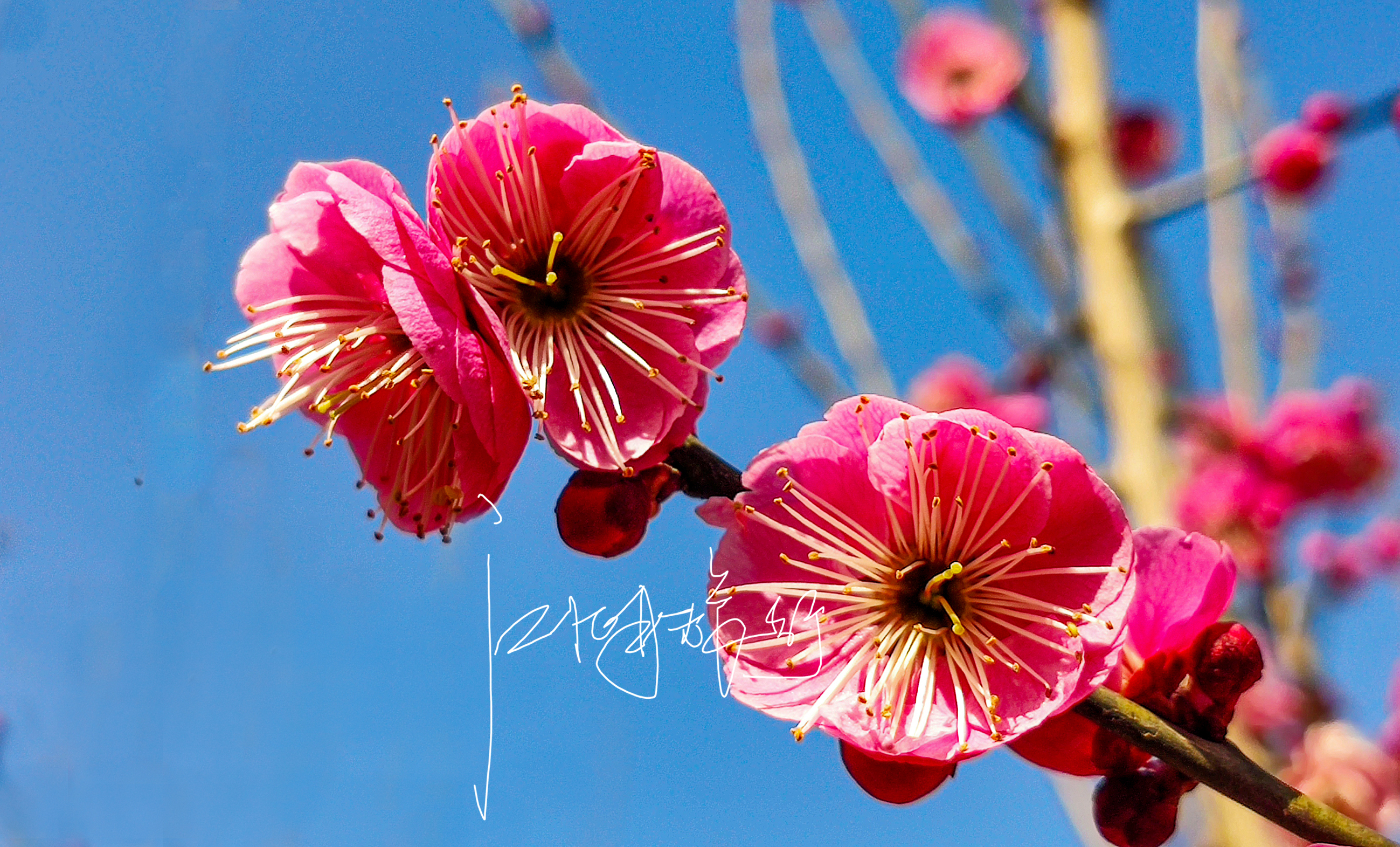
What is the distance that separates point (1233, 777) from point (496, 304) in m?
0.70

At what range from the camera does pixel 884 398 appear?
0.83 metres

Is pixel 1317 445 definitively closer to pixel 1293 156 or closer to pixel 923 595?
pixel 1293 156

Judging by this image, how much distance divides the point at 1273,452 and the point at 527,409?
3.36 metres

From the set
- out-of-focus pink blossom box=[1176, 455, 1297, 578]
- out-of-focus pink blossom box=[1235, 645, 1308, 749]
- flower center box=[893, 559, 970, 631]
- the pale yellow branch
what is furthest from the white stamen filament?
out-of-focus pink blossom box=[1176, 455, 1297, 578]

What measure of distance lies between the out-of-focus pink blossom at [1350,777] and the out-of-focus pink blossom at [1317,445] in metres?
1.32

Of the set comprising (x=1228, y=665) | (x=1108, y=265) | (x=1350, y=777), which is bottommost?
(x=1228, y=665)

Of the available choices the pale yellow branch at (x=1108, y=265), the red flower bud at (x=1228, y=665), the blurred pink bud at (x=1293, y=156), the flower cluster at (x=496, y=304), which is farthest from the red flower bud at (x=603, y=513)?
the blurred pink bud at (x=1293, y=156)

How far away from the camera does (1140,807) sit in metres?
0.82

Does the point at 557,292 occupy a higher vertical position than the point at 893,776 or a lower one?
higher

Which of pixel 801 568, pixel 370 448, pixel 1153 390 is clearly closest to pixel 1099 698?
pixel 801 568

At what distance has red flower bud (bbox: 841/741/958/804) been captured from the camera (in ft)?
2.57

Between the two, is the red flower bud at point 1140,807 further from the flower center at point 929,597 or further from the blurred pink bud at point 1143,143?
the blurred pink bud at point 1143,143

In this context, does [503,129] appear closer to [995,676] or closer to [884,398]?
[884,398]

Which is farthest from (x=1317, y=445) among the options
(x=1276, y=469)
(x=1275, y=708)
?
(x=1275, y=708)
